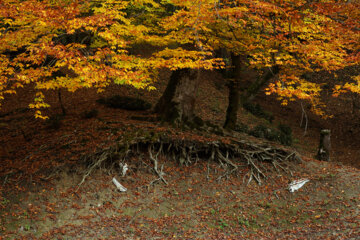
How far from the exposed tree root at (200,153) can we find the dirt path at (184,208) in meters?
0.35

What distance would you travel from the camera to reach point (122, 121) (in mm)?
11594

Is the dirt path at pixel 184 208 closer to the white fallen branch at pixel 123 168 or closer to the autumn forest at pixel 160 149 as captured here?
the autumn forest at pixel 160 149

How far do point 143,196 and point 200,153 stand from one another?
2.94 metres

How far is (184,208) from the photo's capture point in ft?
29.3

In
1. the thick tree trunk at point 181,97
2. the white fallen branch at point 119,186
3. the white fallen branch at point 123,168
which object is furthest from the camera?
the thick tree trunk at point 181,97

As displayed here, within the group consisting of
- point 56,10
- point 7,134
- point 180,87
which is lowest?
point 7,134

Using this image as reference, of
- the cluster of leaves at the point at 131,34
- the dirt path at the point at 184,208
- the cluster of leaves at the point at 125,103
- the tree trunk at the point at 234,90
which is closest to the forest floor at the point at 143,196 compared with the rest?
the dirt path at the point at 184,208

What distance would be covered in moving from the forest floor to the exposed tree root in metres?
0.23

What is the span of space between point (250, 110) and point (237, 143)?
A: 937 cm

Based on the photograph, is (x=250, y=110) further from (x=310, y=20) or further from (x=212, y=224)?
(x=212, y=224)

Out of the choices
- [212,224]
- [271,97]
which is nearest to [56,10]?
[212,224]

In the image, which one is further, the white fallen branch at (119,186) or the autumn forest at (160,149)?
the white fallen branch at (119,186)

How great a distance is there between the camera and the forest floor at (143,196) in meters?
7.69

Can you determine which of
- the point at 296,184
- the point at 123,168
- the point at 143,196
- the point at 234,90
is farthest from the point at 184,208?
the point at 234,90
